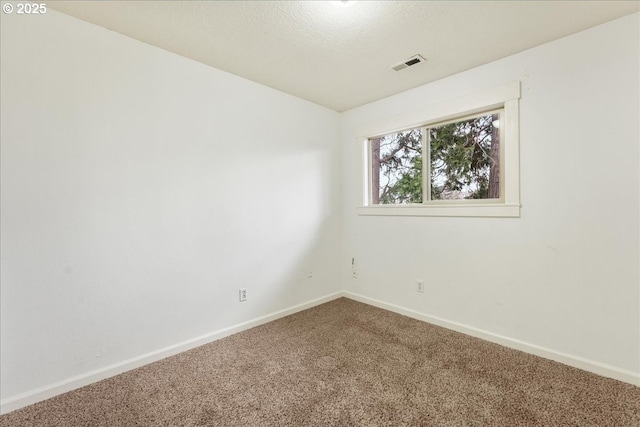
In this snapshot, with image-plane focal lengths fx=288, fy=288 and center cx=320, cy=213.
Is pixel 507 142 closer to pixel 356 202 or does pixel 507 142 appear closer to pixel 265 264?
pixel 356 202

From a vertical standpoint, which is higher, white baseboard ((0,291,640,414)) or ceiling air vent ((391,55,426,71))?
ceiling air vent ((391,55,426,71))

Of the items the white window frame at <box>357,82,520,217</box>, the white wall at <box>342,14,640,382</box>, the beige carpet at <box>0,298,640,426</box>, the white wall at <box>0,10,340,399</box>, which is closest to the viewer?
the beige carpet at <box>0,298,640,426</box>

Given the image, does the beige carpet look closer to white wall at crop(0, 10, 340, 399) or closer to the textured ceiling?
white wall at crop(0, 10, 340, 399)

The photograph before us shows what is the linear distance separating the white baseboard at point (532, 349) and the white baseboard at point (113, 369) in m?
1.41

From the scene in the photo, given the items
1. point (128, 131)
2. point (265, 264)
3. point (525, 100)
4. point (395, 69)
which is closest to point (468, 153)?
point (525, 100)

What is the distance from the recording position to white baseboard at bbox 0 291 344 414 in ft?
5.42

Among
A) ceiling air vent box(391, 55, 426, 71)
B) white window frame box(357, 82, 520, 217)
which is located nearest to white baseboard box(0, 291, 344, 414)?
white window frame box(357, 82, 520, 217)

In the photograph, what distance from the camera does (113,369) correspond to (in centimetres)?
196

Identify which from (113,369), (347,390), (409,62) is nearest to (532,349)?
(347,390)

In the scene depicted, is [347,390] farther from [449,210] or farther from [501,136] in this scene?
[501,136]

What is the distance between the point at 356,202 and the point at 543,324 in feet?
6.73

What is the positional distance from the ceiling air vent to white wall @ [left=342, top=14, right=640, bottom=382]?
465mm

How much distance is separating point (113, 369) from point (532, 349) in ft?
9.95

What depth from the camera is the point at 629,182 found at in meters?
1.82
